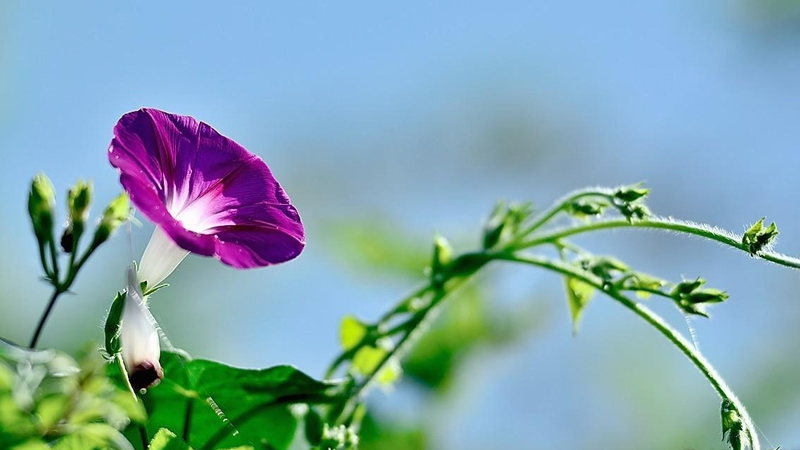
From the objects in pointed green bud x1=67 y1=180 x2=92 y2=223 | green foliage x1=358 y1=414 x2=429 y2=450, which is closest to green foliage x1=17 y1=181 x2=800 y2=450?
pointed green bud x1=67 y1=180 x2=92 y2=223

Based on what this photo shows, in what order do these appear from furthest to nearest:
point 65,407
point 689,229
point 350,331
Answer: point 350,331 < point 689,229 < point 65,407

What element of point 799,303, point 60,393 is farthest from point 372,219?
point 60,393

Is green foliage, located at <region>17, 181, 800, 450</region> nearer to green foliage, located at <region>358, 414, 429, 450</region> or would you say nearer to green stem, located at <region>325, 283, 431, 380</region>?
green stem, located at <region>325, 283, 431, 380</region>

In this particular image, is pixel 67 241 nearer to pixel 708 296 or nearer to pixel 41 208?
pixel 41 208

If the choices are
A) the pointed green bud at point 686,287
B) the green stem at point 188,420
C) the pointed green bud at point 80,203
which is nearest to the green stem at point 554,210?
the pointed green bud at point 686,287

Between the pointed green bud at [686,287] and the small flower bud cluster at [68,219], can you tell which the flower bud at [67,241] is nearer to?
the small flower bud cluster at [68,219]

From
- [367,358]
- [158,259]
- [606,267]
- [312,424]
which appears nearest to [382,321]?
[367,358]
